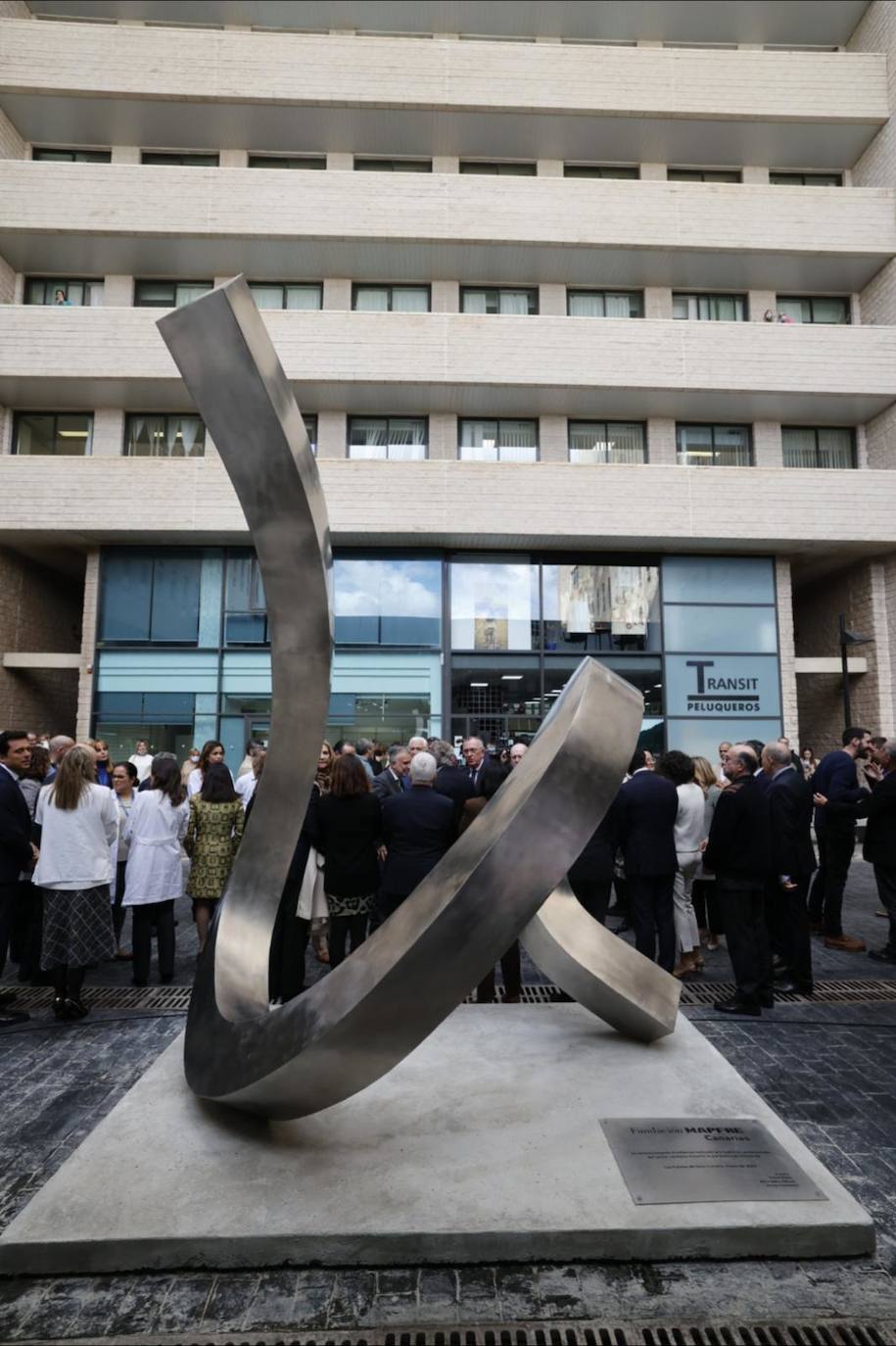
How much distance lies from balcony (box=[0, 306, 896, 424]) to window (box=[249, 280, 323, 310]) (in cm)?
177

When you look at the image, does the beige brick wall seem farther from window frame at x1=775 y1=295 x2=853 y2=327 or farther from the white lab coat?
window frame at x1=775 y1=295 x2=853 y2=327

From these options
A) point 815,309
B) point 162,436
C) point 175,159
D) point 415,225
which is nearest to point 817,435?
point 815,309

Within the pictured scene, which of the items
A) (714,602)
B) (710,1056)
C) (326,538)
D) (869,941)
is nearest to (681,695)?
(714,602)

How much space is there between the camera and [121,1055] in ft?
15.9

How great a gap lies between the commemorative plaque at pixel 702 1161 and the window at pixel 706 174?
21579 mm

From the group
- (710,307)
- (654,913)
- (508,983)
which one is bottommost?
(508,983)

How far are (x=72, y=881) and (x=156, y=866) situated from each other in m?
0.92

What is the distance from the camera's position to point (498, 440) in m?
18.6

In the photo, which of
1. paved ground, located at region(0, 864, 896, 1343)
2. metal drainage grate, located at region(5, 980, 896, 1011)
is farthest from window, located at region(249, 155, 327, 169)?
paved ground, located at region(0, 864, 896, 1343)

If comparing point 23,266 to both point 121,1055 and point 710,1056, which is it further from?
point 710,1056

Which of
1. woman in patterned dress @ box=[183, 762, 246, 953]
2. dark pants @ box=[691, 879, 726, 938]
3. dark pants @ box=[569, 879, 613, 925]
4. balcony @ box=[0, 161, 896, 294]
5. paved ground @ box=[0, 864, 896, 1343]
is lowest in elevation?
paved ground @ box=[0, 864, 896, 1343]

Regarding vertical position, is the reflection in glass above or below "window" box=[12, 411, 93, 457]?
below

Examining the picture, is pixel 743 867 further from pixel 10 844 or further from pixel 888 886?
pixel 10 844

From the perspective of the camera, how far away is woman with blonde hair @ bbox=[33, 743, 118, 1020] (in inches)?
215
